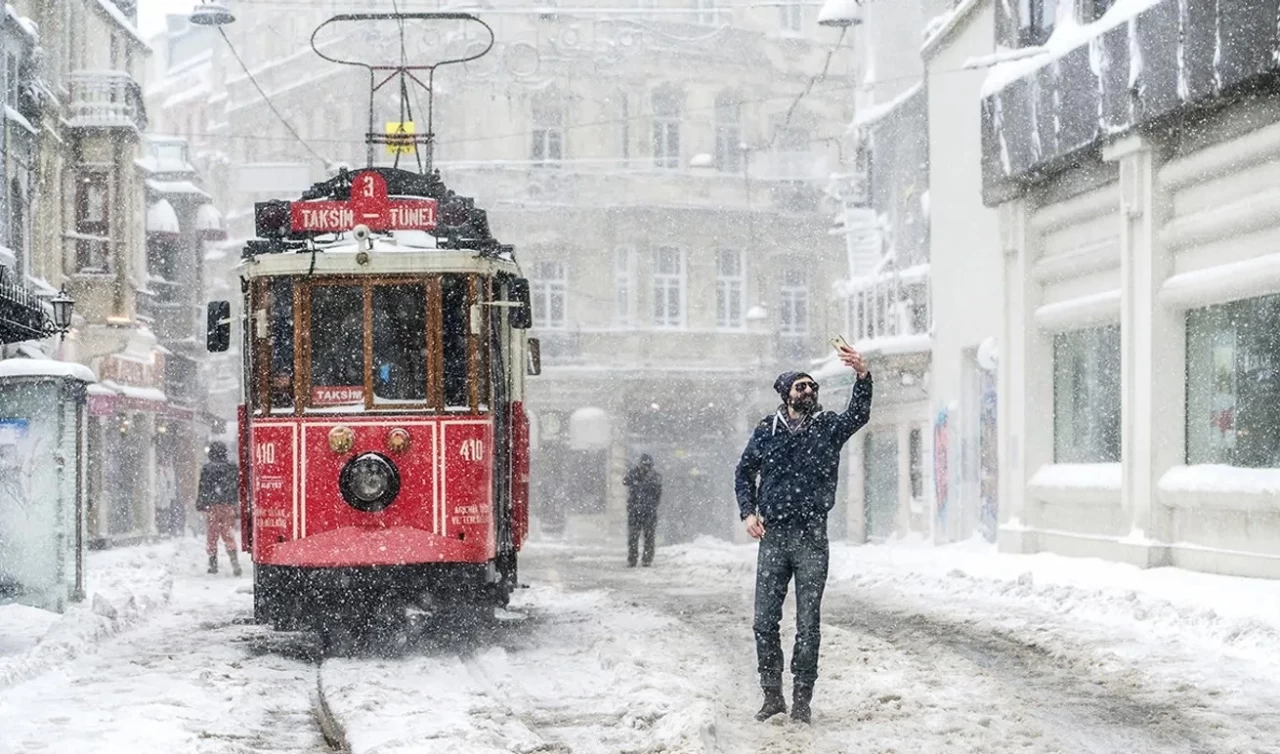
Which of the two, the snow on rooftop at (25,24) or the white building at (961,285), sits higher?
the snow on rooftop at (25,24)

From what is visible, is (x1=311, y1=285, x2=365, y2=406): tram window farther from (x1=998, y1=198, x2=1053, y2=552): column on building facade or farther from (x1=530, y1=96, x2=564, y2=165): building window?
(x1=530, y1=96, x2=564, y2=165): building window

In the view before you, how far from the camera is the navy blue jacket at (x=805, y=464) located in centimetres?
1057

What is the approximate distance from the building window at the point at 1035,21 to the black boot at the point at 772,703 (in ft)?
49.5

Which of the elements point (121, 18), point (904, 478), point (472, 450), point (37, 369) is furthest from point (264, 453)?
point (121, 18)

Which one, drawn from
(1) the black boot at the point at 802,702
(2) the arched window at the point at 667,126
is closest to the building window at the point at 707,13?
(2) the arched window at the point at 667,126

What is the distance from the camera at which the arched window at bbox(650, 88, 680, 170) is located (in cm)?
5220

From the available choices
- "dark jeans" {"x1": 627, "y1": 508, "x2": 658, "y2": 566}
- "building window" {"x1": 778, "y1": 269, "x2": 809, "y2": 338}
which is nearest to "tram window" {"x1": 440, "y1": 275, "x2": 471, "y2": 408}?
"dark jeans" {"x1": 627, "y1": 508, "x2": 658, "y2": 566}

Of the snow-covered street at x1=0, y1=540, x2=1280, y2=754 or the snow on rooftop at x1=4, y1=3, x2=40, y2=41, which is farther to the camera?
the snow on rooftop at x1=4, y1=3, x2=40, y2=41

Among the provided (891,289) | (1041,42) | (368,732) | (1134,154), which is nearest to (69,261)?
(891,289)

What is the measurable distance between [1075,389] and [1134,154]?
3665mm

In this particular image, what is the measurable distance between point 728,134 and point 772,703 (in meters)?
43.0

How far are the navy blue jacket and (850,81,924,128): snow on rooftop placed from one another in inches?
1007

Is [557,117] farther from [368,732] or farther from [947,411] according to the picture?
[368,732]

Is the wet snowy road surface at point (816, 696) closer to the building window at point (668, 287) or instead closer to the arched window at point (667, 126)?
the building window at point (668, 287)
